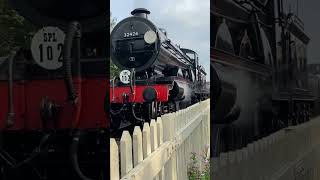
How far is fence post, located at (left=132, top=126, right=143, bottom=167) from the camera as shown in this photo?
5.25 feet

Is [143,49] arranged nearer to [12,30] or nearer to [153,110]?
[153,110]

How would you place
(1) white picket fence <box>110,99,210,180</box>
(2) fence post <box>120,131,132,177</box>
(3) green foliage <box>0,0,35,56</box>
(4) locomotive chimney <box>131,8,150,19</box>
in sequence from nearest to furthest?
(3) green foliage <box>0,0,35,56</box>, (4) locomotive chimney <box>131,8,150,19</box>, (2) fence post <box>120,131,132,177</box>, (1) white picket fence <box>110,99,210,180</box>

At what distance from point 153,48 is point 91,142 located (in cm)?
73

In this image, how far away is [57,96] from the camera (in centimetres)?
108

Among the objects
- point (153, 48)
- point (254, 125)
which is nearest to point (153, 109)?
point (153, 48)

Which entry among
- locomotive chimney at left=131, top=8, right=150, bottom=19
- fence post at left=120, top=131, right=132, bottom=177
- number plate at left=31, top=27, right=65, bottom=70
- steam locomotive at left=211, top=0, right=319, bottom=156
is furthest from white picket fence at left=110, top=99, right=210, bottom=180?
number plate at left=31, top=27, right=65, bottom=70

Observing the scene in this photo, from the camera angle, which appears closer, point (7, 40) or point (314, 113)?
point (7, 40)

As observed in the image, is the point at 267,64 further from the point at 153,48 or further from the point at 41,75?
the point at 41,75

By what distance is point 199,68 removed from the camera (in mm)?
1529

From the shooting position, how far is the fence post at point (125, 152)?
148cm

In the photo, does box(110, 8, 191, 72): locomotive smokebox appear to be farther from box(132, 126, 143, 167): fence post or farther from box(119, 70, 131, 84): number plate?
box(132, 126, 143, 167): fence post

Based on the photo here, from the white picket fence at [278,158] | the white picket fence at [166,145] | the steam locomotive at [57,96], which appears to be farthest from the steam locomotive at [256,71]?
the steam locomotive at [57,96]

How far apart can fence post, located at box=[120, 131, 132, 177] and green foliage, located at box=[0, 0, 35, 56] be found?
0.50 m

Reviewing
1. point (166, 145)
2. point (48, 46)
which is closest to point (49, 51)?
point (48, 46)
